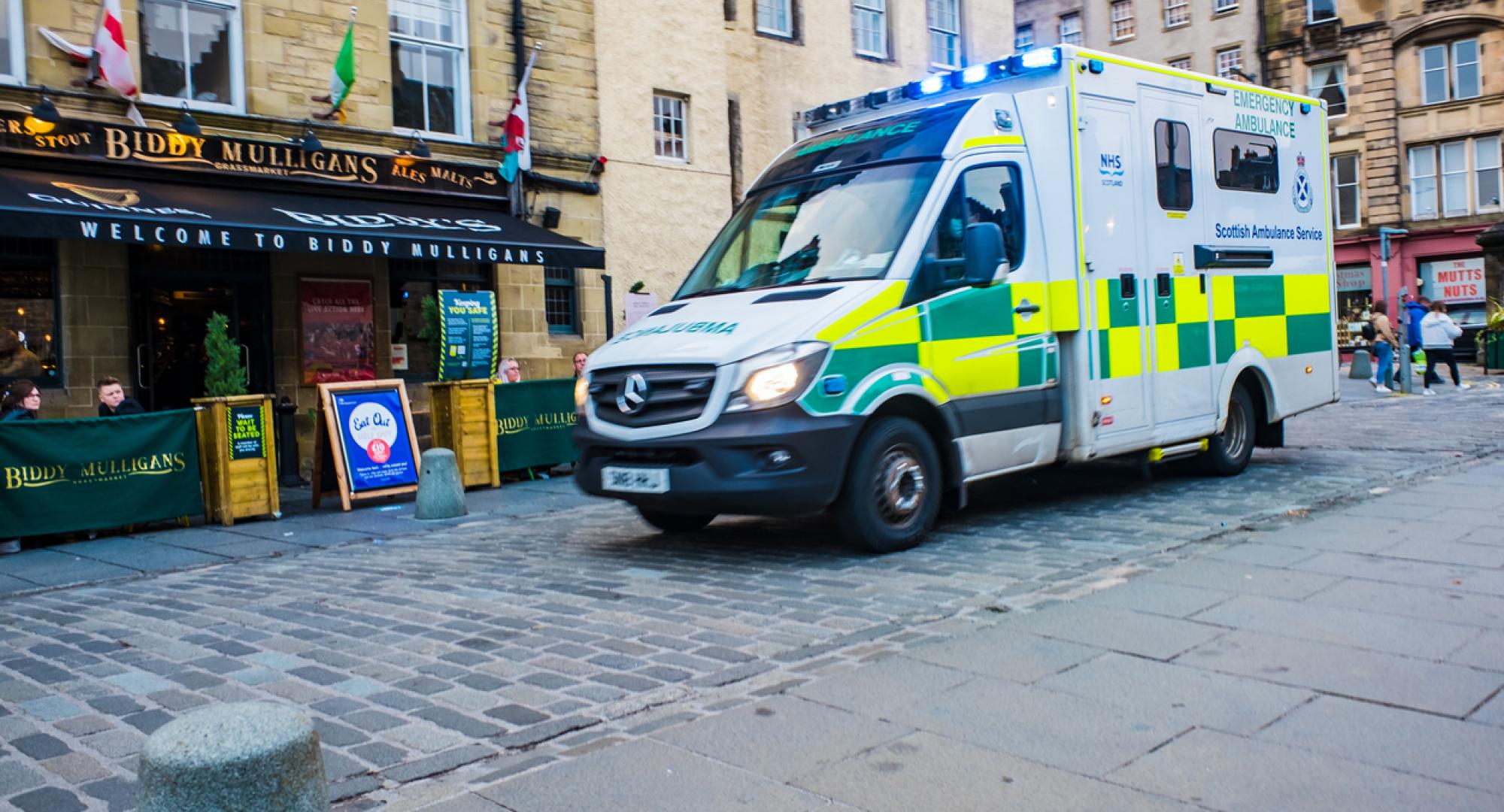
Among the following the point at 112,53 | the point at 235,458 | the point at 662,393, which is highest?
the point at 112,53

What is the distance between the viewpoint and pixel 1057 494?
1002cm

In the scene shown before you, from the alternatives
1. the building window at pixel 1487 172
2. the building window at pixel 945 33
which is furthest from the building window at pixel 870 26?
the building window at pixel 1487 172

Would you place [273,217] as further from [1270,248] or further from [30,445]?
[1270,248]

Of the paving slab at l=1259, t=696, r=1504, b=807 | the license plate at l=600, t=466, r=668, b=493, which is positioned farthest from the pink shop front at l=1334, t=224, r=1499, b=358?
the paving slab at l=1259, t=696, r=1504, b=807

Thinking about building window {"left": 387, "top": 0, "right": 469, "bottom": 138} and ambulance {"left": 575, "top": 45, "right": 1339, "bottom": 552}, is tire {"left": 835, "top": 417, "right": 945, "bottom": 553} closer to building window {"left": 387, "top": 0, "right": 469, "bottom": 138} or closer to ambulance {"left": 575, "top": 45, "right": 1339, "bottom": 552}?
ambulance {"left": 575, "top": 45, "right": 1339, "bottom": 552}

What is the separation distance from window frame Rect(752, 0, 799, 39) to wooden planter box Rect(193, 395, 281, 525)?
38.9ft

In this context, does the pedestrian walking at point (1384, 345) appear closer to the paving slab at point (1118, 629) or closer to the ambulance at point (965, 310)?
the ambulance at point (965, 310)

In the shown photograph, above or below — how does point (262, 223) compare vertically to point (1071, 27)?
below

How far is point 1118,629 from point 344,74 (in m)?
11.2

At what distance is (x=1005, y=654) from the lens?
522 cm

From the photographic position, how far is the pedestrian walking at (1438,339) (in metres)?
22.6

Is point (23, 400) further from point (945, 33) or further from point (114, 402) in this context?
point (945, 33)

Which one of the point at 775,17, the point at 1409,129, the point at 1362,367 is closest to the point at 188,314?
the point at 775,17

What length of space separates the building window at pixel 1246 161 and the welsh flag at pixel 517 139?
8.66 meters
